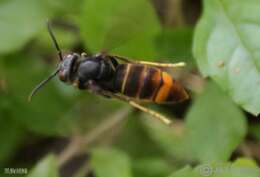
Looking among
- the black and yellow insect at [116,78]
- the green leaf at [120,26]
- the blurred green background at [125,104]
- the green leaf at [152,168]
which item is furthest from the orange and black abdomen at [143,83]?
the green leaf at [152,168]

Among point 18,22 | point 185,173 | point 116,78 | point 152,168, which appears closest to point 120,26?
point 116,78

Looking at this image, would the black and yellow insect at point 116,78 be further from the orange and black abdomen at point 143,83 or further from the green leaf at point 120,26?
the green leaf at point 120,26

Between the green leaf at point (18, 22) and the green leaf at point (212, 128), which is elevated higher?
the green leaf at point (18, 22)

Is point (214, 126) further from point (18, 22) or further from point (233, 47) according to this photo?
point (18, 22)

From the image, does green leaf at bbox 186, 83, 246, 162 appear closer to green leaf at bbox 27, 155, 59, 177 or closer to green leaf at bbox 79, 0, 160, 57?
green leaf at bbox 79, 0, 160, 57

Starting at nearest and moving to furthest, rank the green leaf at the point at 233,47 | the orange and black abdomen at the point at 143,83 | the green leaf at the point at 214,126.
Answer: the green leaf at the point at 233,47 → the orange and black abdomen at the point at 143,83 → the green leaf at the point at 214,126

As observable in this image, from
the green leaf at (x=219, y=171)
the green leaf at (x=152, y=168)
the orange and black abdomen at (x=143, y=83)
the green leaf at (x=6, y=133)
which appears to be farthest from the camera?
the green leaf at (x=6, y=133)

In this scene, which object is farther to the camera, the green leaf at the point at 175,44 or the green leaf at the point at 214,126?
the green leaf at the point at 175,44

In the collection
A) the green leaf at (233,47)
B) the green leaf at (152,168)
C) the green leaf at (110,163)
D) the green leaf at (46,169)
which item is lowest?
the green leaf at (152,168)
